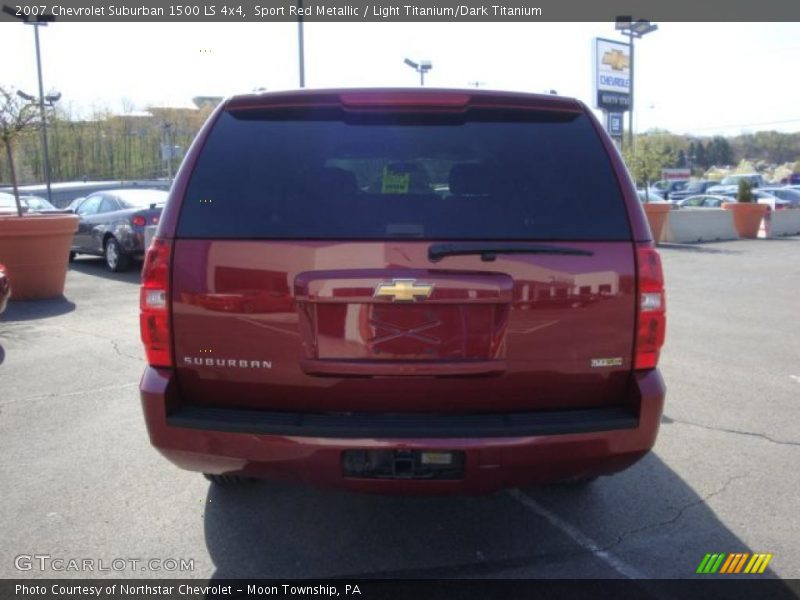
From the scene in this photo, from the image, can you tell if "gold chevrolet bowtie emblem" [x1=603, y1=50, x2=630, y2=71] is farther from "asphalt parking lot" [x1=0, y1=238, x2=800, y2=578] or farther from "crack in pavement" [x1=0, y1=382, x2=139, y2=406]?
"crack in pavement" [x1=0, y1=382, x2=139, y2=406]

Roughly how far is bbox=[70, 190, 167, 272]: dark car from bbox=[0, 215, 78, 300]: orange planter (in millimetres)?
2324

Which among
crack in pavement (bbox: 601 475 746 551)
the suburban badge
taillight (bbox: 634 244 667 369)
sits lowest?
crack in pavement (bbox: 601 475 746 551)

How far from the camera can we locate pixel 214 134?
3064mm

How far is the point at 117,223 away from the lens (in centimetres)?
1256

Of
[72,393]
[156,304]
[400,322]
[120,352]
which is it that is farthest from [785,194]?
[156,304]

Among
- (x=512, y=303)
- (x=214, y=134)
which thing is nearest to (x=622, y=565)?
(x=512, y=303)

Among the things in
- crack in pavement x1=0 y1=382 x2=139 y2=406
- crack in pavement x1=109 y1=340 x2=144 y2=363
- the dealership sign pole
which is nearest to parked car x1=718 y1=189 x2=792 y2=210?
the dealership sign pole

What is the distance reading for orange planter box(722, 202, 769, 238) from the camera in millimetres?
22812

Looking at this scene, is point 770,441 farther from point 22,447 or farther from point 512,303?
point 22,447

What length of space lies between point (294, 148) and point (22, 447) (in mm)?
2936

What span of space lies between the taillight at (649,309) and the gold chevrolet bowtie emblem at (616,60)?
25.0 metres
